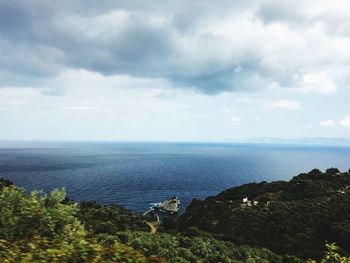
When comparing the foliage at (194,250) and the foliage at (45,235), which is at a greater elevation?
the foliage at (45,235)

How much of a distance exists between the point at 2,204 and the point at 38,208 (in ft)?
4.14

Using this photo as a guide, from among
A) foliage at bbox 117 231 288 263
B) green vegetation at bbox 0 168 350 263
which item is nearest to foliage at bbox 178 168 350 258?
green vegetation at bbox 0 168 350 263

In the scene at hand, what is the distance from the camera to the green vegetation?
781 centimetres

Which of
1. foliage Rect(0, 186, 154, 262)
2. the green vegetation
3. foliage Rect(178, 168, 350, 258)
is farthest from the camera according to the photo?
foliage Rect(178, 168, 350, 258)

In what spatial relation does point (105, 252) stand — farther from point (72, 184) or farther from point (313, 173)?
Result: point (72, 184)

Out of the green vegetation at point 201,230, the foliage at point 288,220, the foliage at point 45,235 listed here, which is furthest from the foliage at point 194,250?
the foliage at point 45,235

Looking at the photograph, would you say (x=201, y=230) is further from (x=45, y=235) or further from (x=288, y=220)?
(x=45, y=235)

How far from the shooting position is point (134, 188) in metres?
118

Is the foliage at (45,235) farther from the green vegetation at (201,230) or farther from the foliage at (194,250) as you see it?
the foliage at (194,250)

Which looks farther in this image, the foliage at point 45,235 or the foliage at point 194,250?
the foliage at point 194,250

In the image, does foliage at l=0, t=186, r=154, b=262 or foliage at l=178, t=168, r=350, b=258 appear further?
foliage at l=178, t=168, r=350, b=258

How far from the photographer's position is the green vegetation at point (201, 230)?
781cm

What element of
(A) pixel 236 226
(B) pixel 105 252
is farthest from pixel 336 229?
(B) pixel 105 252

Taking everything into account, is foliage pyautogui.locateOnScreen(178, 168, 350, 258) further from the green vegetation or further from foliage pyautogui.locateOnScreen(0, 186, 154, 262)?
foliage pyautogui.locateOnScreen(0, 186, 154, 262)
